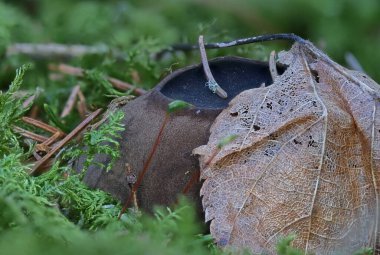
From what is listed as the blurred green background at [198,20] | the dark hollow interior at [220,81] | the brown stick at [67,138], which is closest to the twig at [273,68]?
the dark hollow interior at [220,81]

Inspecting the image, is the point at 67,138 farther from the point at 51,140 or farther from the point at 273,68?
the point at 273,68

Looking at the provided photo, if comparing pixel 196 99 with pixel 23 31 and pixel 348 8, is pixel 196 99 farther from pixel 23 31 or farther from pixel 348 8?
pixel 348 8

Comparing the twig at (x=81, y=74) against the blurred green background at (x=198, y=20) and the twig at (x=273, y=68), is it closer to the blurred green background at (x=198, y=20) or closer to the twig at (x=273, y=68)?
the blurred green background at (x=198, y=20)

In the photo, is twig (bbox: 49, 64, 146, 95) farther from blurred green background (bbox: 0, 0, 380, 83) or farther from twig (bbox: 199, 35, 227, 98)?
twig (bbox: 199, 35, 227, 98)

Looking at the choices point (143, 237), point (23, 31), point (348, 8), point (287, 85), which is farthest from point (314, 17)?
point (143, 237)

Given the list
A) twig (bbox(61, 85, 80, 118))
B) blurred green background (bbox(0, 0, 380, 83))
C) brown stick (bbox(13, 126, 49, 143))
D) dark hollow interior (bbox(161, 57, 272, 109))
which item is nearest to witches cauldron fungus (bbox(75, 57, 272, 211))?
dark hollow interior (bbox(161, 57, 272, 109))

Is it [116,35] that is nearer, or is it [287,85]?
[287,85]
